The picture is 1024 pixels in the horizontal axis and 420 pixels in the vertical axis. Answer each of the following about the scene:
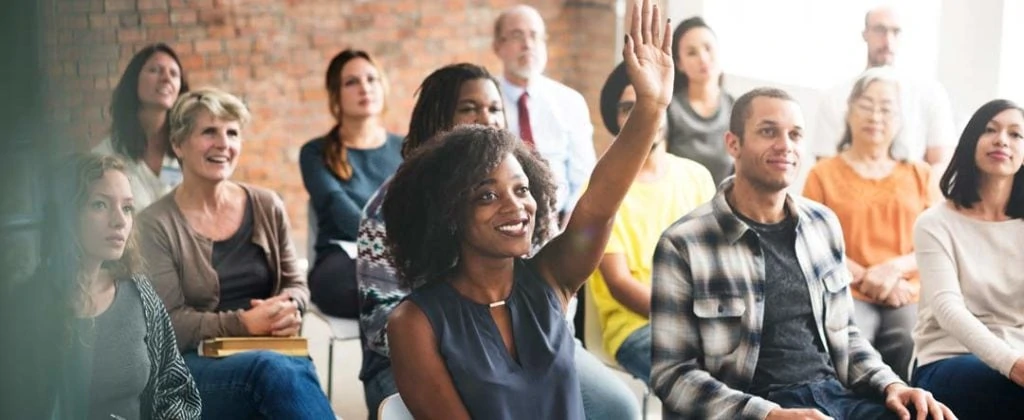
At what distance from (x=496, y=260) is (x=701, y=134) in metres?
0.82

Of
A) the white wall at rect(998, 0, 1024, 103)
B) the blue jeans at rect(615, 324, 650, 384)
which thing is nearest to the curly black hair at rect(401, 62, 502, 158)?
the blue jeans at rect(615, 324, 650, 384)

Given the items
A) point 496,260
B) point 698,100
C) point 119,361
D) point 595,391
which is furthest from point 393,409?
point 698,100

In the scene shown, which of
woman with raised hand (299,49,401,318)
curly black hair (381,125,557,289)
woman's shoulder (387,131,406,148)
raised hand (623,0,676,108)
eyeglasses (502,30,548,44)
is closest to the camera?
curly black hair (381,125,557,289)

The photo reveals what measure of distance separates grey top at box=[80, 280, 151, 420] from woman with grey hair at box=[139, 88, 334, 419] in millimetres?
92

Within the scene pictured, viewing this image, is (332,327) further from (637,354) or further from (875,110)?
(875,110)

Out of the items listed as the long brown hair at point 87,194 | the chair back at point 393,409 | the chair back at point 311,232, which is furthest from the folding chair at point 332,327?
the long brown hair at point 87,194

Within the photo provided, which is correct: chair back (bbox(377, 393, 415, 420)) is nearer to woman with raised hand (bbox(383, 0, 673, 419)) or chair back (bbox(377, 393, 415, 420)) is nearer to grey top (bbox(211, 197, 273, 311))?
woman with raised hand (bbox(383, 0, 673, 419))

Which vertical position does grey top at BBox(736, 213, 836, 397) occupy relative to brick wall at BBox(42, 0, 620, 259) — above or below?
below

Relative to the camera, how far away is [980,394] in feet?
11.8

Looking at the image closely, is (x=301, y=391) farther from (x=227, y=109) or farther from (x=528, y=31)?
(x=528, y=31)

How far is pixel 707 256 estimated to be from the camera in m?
3.46

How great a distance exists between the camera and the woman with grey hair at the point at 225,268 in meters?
3.37

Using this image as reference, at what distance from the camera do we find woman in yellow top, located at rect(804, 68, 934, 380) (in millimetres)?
3721

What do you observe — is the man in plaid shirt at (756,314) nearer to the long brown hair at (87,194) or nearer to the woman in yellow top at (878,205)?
the woman in yellow top at (878,205)
